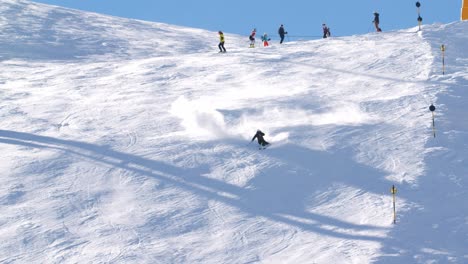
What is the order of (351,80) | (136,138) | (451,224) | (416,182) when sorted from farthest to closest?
(351,80) < (136,138) < (416,182) < (451,224)

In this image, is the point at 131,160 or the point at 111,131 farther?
the point at 111,131

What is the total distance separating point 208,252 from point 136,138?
7.86 m

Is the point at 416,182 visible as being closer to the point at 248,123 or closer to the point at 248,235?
the point at 248,235

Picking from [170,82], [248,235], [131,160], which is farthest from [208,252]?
[170,82]

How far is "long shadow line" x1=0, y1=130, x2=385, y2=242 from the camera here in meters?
15.6

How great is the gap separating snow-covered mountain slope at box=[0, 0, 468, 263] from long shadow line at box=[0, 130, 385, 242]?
0.05 meters

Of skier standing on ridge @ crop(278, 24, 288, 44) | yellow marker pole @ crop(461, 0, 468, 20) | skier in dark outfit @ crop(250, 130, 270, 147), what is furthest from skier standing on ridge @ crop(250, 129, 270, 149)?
skier standing on ridge @ crop(278, 24, 288, 44)

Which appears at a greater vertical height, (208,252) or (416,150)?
(416,150)

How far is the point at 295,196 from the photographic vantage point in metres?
17.2

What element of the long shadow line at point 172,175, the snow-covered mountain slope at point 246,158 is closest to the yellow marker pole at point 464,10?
the snow-covered mountain slope at point 246,158

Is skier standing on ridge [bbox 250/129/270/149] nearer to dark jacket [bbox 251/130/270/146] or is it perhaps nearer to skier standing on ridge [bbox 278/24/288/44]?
dark jacket [bbox 251/130/270/146]

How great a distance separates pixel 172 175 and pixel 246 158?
195cm

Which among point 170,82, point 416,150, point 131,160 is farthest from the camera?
point 170,82

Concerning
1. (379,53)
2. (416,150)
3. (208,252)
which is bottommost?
(208,252)
